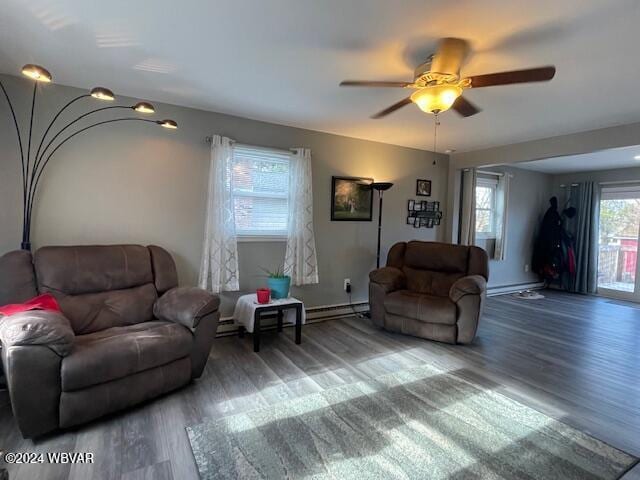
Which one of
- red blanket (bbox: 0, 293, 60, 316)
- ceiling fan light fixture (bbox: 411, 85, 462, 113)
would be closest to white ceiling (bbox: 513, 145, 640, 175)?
ceiling fan light fixture (bbox: 411, 85, 462, 113)

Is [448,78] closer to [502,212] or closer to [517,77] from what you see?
[517,77]

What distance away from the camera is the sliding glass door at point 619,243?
567 cm

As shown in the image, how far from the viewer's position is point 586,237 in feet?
20.2

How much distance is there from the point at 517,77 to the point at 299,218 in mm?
2500

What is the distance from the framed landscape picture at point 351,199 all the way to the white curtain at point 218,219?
138 centimetres

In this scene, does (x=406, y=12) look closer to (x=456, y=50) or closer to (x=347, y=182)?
(x=456, y=50)

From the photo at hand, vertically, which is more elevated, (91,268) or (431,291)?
(91,268)

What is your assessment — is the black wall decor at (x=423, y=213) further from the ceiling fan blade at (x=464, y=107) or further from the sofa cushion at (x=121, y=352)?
the sofa cushion at (x=121, y=352)

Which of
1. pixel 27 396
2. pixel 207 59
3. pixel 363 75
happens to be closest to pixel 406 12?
pixel 363 75

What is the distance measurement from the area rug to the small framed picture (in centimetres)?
321

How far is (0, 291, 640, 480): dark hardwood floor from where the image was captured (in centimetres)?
177

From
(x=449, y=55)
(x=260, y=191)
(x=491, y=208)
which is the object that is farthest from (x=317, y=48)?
(x=491, y=208)

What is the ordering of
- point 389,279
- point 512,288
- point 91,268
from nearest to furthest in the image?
point 91,268
point 389,279
point 512,288

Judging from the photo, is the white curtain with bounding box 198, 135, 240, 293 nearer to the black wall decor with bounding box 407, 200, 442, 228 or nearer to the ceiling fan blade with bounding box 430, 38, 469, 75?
the ceiling fan blade with bounding box 430, 38, 469, 75
